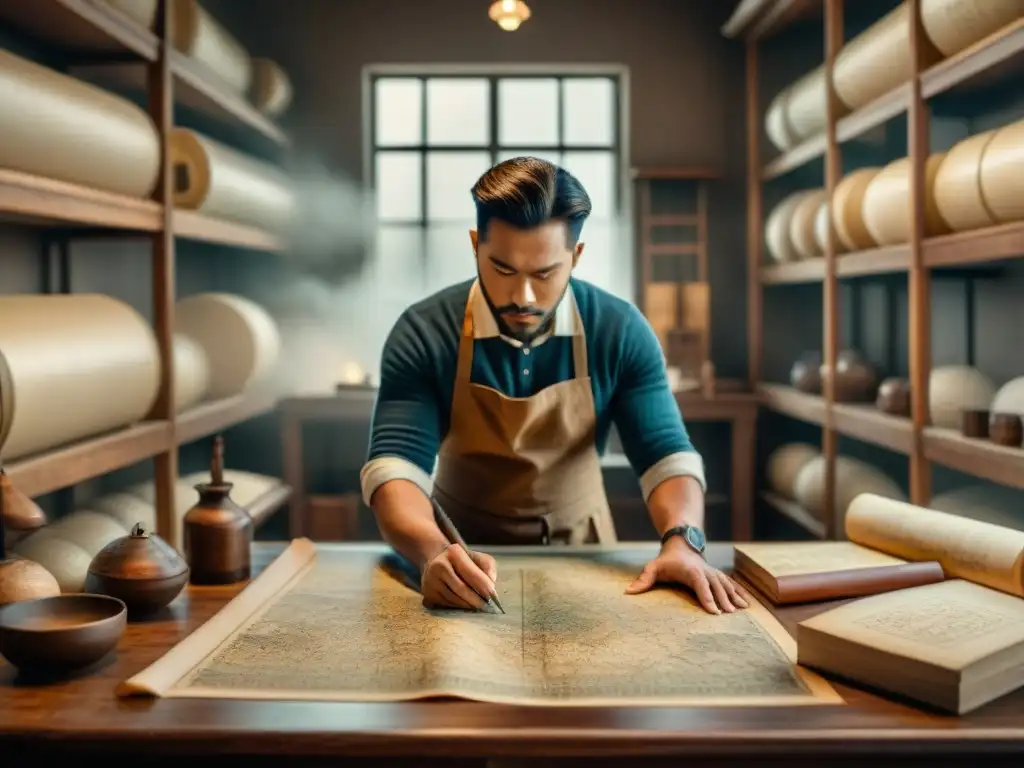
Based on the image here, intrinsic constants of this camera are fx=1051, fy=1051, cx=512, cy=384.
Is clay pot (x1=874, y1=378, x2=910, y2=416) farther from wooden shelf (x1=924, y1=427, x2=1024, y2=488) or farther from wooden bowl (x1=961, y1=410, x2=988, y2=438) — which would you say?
wooden bowl (x1=961, y1=410, x2=988, y2=438)

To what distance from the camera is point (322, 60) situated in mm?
6066

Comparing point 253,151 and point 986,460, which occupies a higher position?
point 253,151

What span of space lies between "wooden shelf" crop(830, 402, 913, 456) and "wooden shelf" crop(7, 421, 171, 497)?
2.62 m

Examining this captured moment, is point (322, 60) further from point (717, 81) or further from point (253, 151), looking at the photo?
point (717, 81)

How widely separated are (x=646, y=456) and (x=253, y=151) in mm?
4240

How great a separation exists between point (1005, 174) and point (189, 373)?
9.96ft

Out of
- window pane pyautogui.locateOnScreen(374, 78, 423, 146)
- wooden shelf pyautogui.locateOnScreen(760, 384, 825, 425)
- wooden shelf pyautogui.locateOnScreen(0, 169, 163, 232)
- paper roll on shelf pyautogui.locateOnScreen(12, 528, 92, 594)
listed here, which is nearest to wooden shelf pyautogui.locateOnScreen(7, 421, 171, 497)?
paper roll on shelf pyautogui.locateOnScreen(12, 528, 92, 594)

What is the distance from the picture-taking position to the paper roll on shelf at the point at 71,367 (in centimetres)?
267

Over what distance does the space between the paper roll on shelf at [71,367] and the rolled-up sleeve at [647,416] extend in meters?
1.48

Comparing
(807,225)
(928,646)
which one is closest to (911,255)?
(807,225)

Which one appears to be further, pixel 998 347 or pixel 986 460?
pixel 998 347

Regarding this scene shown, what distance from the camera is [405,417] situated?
2506mm

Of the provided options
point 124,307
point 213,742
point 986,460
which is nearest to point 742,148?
point 986,460

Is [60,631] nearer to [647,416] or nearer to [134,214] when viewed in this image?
[647,416]
